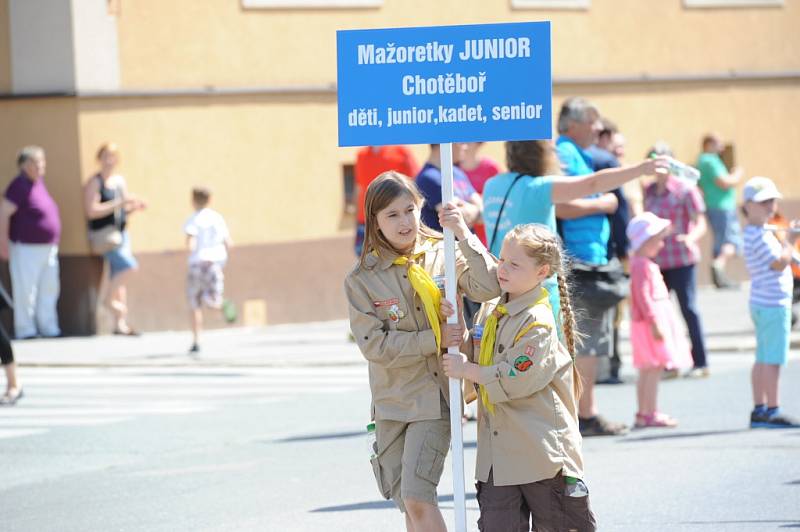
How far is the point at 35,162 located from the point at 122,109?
1.47m

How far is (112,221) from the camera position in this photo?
18016mm

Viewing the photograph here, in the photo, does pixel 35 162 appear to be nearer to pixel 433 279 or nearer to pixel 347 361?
pixel 347 361

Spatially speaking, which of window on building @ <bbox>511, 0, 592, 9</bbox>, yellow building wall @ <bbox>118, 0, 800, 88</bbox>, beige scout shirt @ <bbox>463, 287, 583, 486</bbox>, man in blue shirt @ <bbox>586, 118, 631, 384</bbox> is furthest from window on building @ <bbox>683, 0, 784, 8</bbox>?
beige scout shirt @ <bbox>463, 287, 583, 486</bbox>

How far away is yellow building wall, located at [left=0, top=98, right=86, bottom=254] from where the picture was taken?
59.5ft

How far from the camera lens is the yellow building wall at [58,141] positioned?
1814cm

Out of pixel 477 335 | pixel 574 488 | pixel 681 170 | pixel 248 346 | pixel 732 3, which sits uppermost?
pixel 732 3

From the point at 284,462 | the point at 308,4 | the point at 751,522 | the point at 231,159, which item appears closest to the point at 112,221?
the point at 231,159

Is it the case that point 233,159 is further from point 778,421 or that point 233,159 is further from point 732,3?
point 778,421

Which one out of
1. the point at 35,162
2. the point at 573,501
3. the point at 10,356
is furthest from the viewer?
the point at 35,162

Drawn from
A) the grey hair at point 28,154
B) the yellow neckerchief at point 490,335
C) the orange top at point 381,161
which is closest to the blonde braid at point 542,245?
the yellow neckerchief at point 490,335

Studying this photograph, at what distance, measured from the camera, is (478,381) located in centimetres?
602

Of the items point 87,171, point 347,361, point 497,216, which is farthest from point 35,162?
point 497,216

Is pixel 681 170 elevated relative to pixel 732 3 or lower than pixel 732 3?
lower

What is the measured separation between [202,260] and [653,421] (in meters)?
6.91
